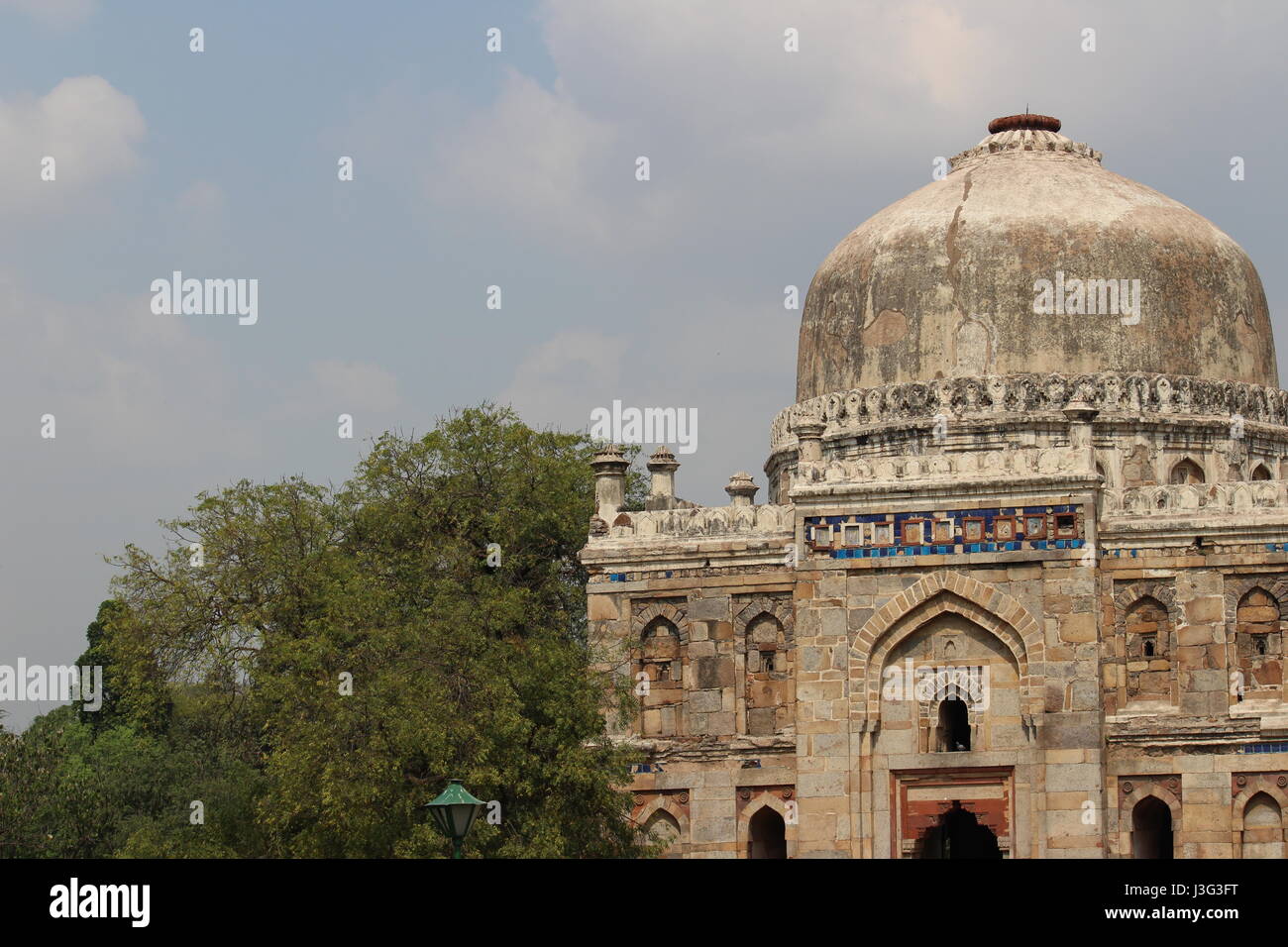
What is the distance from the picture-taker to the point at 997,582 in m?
32.3

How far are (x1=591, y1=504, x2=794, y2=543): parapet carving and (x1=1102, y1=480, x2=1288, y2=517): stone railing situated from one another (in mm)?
4573

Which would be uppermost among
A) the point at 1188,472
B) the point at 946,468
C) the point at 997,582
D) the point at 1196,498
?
the point at 1188,472

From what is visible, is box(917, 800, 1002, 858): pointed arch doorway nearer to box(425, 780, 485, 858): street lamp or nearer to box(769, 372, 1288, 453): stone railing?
box(769, 372, 1288, 453): stone railing

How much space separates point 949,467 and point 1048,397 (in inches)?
139

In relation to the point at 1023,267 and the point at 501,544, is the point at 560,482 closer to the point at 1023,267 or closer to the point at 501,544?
the point at 501,544

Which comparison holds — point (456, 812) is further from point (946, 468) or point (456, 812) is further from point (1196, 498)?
point (1196, 498)

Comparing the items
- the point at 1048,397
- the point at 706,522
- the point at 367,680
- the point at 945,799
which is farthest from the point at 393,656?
the point at 1048,397

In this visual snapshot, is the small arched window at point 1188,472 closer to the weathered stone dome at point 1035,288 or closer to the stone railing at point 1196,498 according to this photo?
the weathered stone dome at point 1035,288

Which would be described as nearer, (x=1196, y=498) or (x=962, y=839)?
(x=1196, y=498)

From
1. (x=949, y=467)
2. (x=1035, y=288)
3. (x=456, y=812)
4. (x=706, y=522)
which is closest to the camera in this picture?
(x=456, y=812)

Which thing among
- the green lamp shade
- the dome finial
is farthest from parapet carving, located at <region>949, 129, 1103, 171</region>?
the green lamp shade

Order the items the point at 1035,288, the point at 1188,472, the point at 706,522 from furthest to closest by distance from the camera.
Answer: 1. the point at 1035,288
2. the point at 1188,472
3. the point at 706,522

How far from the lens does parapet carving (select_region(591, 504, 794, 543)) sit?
111ft
